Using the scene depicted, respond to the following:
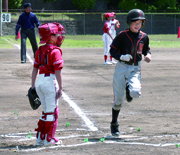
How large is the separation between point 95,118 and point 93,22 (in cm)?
5021

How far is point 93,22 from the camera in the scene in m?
56.7

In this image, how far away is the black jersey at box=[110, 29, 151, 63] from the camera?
20.1 ft

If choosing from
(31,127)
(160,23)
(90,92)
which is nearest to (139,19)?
(31,127)

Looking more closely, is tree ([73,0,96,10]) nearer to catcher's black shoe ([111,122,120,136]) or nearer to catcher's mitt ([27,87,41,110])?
catcher's black shoe ([111,122,120,136])

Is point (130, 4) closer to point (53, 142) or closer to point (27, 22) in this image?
point (27, 22)

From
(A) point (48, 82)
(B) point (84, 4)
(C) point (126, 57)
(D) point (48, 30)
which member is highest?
(B) point (84, 4)

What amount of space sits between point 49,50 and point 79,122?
187cm

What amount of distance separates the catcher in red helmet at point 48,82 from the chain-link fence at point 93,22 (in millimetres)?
48179

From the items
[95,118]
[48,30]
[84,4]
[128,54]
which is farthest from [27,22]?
[84,4]

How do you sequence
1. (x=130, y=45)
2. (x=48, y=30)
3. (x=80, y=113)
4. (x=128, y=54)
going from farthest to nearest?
(x=80, y=113), (x=130, y=45), (x=128, y=54), (x=48, y=30)

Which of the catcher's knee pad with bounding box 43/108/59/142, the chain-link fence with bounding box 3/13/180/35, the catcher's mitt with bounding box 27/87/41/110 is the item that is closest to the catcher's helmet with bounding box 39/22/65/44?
the catcher's mitt with bounding box 27/87/41/110

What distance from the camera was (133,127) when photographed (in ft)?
21.5

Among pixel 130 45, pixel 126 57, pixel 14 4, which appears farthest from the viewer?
pixel 14 4

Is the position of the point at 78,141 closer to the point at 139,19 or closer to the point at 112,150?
the point at 112,150
